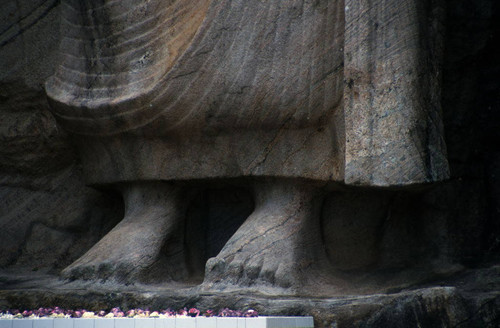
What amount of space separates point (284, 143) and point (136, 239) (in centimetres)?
58

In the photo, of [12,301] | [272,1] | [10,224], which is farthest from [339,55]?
[10,224]

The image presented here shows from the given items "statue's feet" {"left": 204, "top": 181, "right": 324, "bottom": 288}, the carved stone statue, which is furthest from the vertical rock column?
"statue's feet" {"left": 204, "top": 181, "right": 324, "bottom": 288}

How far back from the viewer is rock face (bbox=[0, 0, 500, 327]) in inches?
103

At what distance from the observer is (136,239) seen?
2.98 m

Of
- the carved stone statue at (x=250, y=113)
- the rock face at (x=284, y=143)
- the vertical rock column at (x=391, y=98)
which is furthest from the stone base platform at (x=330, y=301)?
the vertical rock column at (x=391, y=98)

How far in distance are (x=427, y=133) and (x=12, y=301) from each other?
1343mm

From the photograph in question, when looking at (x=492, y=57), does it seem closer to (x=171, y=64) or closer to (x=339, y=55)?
(x=339, y=55)

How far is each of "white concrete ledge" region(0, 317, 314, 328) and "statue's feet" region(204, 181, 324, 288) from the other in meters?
0.52

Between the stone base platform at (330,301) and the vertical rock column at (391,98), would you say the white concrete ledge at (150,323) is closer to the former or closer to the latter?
the stone base platform at (330,301)

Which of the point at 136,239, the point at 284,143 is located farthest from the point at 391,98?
the point at 136,239

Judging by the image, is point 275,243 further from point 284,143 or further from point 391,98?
point 391,98

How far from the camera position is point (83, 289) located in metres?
2.80

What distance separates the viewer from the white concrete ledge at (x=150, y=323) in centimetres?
207

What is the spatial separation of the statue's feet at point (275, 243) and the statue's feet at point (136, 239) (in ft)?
0.97
